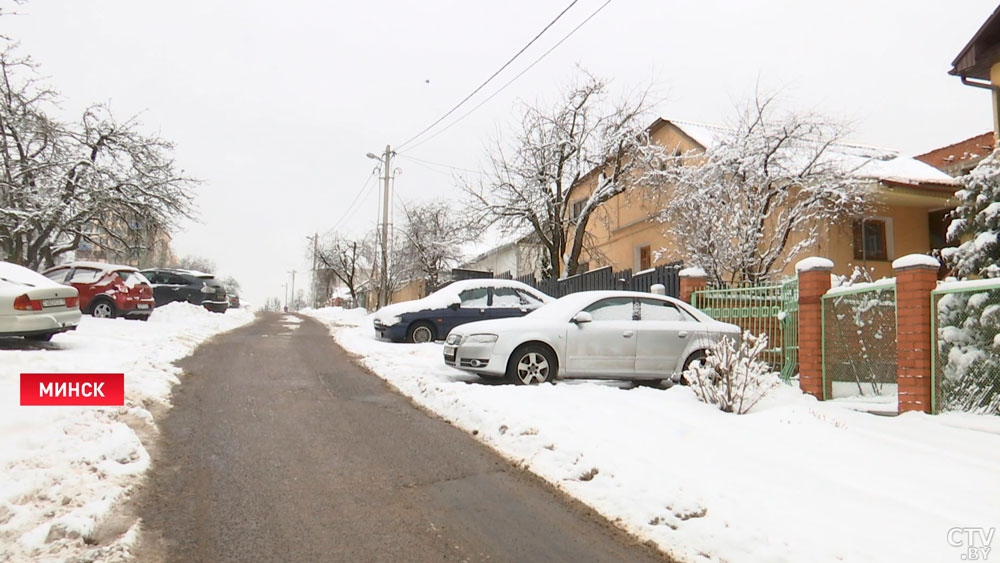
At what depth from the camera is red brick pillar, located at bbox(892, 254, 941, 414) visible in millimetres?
6789

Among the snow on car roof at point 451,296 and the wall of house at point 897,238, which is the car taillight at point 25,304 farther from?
the wall of house at point 897,238

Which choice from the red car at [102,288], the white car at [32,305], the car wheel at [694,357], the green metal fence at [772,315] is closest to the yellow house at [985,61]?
the green metal fence at [772,315]

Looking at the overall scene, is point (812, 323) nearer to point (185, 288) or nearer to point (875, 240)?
point (875, 240)

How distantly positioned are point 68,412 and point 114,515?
2.35 meters

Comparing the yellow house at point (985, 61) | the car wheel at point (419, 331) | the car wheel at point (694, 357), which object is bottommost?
the car wheel at point (694, 357)

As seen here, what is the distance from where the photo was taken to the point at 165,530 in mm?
3674

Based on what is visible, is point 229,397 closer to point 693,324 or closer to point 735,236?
point 693,324

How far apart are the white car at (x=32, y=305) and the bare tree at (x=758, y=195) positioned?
1186cm

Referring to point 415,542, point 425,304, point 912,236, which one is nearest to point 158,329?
point 425,304

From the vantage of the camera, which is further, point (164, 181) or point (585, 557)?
point (164, 181)

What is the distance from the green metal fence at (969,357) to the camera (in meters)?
6.59

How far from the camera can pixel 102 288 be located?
50.4ft

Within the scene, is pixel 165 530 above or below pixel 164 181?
below

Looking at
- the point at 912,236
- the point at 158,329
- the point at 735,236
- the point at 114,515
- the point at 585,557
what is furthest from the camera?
the point at 912,236
